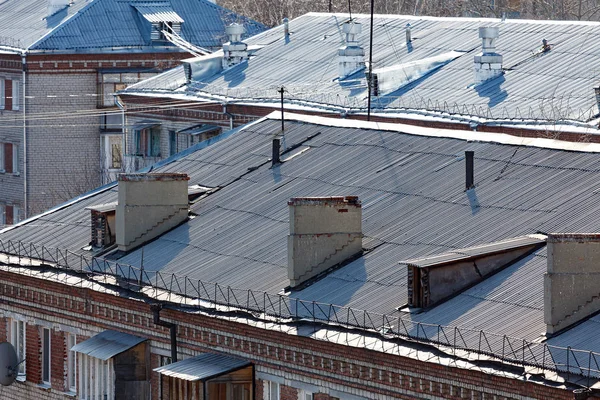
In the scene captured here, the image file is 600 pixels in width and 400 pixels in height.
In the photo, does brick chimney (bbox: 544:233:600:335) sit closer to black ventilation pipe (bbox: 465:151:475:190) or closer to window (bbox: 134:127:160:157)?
black ventilation pipe (bbox: 465:151:475:190)

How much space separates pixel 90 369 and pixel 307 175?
455cm

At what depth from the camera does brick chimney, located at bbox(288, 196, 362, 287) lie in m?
25.8

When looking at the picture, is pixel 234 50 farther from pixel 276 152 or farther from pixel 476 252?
pixel 476 252

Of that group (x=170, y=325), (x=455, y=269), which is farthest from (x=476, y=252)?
(x=170, y=325)

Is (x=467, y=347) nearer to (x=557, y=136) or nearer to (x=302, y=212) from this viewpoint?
(x=302, y=212)

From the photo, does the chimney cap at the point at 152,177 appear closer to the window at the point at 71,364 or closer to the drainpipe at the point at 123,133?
the window at the point at 71,364

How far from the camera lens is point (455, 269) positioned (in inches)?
921

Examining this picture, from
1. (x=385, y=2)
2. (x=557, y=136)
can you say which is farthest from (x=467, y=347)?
(x=385, y=2)

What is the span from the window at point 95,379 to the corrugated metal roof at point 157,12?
40162 mm

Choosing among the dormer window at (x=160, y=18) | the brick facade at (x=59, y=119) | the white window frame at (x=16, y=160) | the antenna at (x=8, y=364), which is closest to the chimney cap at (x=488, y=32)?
the antenna at (x=8, y=364)

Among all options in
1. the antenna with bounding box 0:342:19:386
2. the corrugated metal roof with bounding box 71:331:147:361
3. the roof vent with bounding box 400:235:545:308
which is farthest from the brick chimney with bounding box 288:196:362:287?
the antenna with bounding box 0:342:19:386

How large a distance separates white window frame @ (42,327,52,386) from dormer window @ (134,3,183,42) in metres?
38.6

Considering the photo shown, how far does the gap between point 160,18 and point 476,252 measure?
46.3m

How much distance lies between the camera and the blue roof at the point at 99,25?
67250 millimetres
